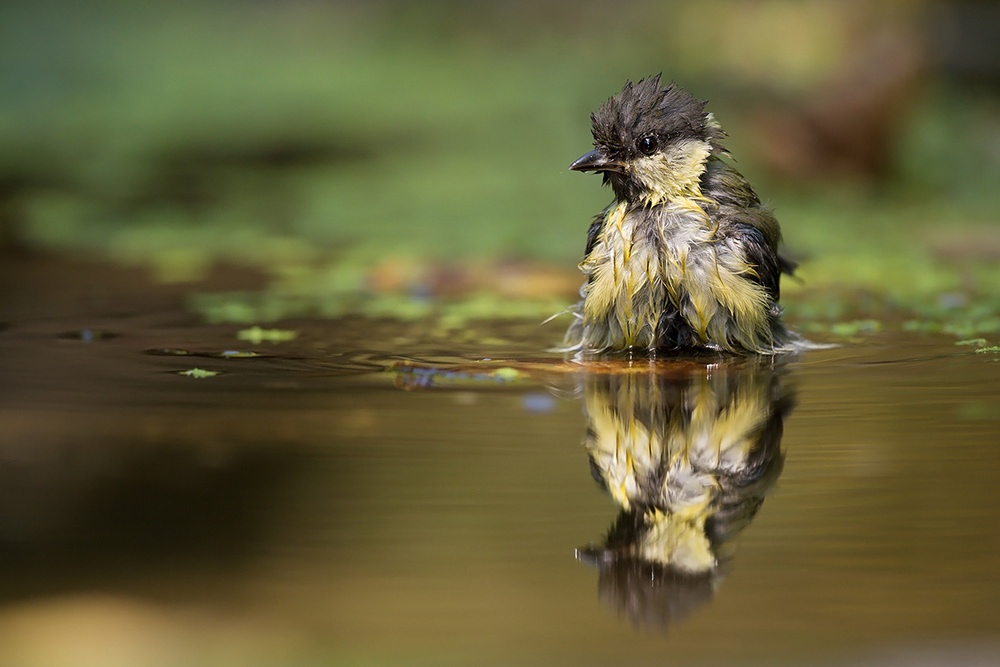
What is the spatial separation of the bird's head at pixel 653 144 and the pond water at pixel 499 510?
0.58 metres

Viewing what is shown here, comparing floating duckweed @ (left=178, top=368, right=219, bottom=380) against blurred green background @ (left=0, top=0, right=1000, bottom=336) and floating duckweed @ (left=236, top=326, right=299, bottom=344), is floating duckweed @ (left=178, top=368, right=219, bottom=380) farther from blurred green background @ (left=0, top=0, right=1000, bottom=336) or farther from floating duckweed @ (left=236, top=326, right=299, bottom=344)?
blurred green background @ (left=0, top=0, right=1000, bottom=336)

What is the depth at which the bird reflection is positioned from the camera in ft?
7.69

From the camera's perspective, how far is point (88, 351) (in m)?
4.50

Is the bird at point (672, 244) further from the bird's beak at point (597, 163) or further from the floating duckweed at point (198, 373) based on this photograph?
the floating duckweed at point (198, 373)

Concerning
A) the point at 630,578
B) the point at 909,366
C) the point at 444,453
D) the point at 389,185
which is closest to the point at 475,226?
the point at 389,185

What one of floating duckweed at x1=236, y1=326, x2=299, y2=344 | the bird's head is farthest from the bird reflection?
floating duckweed at x1=236, y1=326, x2=299, y2=344

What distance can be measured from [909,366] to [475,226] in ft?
13.4

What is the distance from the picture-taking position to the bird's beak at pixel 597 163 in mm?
4316

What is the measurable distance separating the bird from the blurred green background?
37.3 inches

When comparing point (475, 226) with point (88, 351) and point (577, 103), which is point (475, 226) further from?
point (577, 103)

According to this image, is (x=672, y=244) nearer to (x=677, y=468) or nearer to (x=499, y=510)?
(x=677, y=468)

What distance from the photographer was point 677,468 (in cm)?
301

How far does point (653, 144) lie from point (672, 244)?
1.16 feet

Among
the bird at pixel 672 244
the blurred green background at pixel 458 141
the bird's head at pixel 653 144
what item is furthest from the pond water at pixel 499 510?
the blurred green background at pixel 458 141
